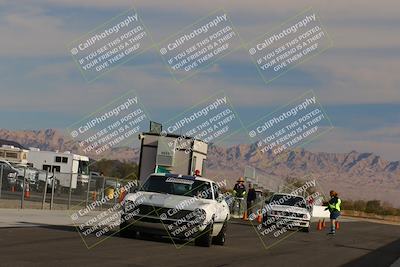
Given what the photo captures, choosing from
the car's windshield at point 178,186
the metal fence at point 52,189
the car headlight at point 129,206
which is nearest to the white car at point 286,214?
the metal fence at point 52,189

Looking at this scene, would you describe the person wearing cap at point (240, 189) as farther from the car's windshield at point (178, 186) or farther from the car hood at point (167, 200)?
the car hood at point (167, 200)

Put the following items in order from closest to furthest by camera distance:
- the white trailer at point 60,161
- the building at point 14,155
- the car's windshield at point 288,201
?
the car's windshield at point 288,201 → the white trailer at point 60,161 → the building at point 14,155

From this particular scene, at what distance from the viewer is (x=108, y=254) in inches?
592

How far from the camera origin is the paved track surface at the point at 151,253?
1376cm

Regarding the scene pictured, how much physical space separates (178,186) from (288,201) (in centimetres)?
1440

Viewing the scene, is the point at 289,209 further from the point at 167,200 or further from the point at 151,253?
the point at 151,253

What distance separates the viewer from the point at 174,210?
61.1ft

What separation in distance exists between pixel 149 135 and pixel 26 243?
127ft

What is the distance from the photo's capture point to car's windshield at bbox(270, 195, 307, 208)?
33375 mm

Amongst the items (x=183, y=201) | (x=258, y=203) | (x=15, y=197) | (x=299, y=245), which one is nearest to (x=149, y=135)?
(x=258, y=203)

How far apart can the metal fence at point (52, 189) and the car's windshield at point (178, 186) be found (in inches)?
356

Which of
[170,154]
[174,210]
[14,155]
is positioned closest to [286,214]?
[174,210]

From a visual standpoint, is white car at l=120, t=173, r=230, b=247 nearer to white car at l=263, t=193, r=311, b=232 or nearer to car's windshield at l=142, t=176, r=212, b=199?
car's windshield at l=142, t=176, r=212, b=199

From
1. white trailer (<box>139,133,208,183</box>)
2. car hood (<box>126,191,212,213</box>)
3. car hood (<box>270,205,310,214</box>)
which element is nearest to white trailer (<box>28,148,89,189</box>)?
white trailer (<box>139,133,208,183</box>)
